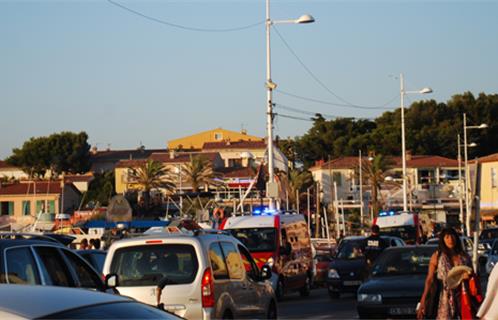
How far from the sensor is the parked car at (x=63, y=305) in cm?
561

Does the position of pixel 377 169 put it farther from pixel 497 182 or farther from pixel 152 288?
pixel 152 288

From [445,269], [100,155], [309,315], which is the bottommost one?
[309,315]

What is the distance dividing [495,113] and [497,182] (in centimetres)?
1297

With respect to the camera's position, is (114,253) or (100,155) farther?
(100,155)

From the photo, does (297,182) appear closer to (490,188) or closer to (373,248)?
(490,188)

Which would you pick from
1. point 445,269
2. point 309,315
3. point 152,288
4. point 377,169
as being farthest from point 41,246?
point 377,169

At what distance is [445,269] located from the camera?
13.0 metres

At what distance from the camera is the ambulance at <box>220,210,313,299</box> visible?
90.3 feet

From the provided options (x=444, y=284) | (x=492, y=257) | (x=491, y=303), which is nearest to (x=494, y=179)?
(x=492, y=257)

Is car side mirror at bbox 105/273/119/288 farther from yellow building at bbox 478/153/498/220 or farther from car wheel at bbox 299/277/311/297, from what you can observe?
yellow building at bbox 478/153/498/220

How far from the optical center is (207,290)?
1373cm

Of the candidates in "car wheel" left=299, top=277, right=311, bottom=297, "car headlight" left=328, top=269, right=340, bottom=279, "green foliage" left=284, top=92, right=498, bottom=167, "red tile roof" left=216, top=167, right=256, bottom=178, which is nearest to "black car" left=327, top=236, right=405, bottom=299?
"car headlight" left=328, top=269, right=340, bottom=279

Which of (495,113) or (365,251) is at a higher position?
(495,113)

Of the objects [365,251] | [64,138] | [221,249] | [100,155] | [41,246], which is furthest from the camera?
[100,155]
